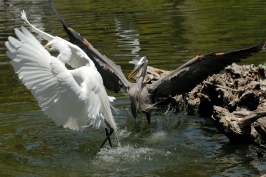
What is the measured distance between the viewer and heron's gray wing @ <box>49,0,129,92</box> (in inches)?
435

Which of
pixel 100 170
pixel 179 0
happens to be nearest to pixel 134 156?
pixel 100 170

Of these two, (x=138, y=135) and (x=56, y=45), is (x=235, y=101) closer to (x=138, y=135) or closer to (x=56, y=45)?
(x=138, y=135)

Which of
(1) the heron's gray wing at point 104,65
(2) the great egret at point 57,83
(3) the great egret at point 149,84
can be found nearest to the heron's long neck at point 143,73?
(3) the great egret at point 149,84

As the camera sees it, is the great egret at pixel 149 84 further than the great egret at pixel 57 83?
Yes

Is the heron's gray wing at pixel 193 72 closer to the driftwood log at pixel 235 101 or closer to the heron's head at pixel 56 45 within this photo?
the driftwood log at pixel 235 101

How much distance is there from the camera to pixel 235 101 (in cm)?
980

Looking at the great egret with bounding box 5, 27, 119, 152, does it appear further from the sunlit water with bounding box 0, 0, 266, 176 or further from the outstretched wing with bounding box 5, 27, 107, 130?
the sunlit water with bounding box 0, 0, 266, 176

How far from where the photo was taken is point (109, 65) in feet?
36.3

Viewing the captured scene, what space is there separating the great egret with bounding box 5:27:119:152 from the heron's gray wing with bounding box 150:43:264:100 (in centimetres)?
178

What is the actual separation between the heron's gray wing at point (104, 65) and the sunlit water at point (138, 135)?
1.66 ft

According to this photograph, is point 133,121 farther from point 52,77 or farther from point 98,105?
point 52,77

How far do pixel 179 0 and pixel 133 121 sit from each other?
1774 centimetres

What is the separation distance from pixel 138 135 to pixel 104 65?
1.41 metres

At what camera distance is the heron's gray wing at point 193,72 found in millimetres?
9969
